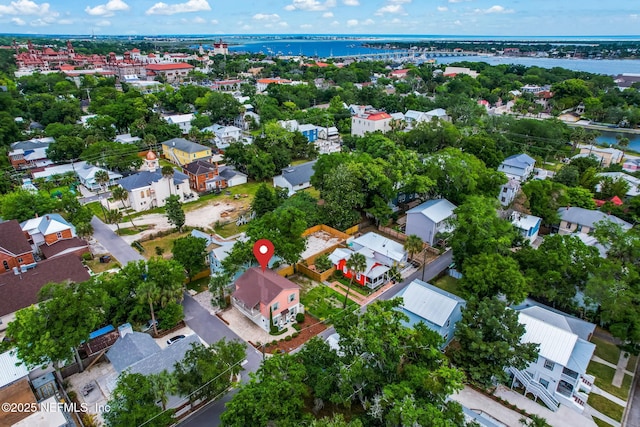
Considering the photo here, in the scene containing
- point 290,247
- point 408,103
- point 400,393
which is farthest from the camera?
point 408,103

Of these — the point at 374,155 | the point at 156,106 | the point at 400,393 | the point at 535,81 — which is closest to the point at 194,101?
the point at 156,106

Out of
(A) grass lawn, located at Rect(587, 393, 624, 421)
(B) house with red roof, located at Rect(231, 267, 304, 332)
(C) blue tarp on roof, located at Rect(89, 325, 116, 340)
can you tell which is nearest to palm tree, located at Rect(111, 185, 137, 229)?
(C) blue tarp on roof, located at Rect(89, 325, 116, 340)

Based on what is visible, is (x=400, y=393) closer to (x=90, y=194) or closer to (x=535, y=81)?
(x=90, y=194)

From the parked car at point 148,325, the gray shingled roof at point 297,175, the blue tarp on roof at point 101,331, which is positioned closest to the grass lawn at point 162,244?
the parked car at point 148,325

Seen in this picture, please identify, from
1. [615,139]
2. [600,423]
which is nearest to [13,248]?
[600,423]

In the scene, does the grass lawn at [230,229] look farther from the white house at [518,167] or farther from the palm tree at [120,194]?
the white house at [518,167]

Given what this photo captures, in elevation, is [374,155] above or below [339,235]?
above
